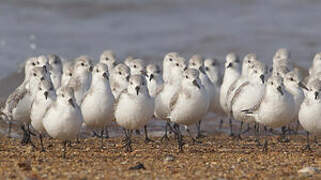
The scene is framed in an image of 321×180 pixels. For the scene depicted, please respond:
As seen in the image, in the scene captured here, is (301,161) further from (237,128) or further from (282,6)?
(282,6)

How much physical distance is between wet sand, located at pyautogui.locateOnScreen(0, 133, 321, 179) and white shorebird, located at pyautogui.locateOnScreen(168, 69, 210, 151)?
56cm

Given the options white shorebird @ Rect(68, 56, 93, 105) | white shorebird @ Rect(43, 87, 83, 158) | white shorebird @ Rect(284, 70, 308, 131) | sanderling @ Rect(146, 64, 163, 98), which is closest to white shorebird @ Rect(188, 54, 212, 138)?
sanderling @ Rect(146, 64, 163, 98)

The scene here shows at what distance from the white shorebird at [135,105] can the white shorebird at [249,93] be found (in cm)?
212

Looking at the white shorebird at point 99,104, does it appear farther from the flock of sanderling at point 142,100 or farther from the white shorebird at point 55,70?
the white shorebird at point 55,70

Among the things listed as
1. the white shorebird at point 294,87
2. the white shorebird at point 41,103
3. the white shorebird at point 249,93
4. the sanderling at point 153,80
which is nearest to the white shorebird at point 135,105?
the white shorebird at point 41,103

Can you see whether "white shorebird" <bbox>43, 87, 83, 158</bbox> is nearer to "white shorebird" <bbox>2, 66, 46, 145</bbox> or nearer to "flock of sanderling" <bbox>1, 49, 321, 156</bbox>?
"flock of sanderling" <bbox>1, 49, 321, 156</bbox>

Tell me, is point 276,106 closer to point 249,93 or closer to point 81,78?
point 249,93

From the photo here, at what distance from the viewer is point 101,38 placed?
26.8 meters

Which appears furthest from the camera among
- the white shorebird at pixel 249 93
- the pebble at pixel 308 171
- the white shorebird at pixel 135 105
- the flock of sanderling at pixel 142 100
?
the white shorebird at pixel 249 93

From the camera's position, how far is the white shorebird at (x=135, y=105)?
38.8 feet

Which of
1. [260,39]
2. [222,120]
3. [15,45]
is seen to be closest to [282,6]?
[260,39]

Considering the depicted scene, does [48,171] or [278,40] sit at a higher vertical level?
[278,40]

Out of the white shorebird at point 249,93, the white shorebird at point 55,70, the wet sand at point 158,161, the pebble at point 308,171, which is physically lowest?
the pebble at point 308,171

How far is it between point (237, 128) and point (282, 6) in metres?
15.6
